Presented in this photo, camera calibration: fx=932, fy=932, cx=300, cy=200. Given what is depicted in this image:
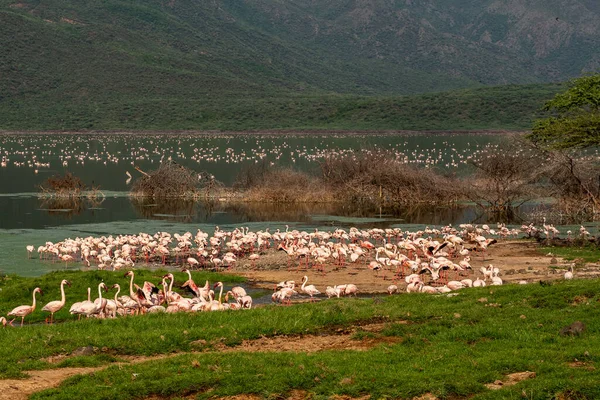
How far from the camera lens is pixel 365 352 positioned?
14.5 metres

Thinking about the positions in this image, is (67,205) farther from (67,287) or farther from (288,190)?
(67,287)

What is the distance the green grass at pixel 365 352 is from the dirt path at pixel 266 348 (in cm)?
21

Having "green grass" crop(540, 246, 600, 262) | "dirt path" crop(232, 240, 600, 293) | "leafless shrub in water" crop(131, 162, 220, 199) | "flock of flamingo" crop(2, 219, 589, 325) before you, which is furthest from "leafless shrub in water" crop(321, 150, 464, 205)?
"green grass" crop(540, 246, 600, 262)

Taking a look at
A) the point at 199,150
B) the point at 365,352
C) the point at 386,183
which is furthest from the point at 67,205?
the point at 199,150

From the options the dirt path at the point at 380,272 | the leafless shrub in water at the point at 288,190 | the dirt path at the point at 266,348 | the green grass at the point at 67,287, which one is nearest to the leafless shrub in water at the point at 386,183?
the leafless shrub in water at the point at 288,190

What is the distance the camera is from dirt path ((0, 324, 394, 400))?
43.8 feet

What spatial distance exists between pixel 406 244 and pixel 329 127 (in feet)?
421

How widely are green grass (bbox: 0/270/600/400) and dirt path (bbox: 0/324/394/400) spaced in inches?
8.2

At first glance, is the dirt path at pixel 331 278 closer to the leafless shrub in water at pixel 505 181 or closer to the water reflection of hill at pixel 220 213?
the water reflection of hill at pixel 220 213

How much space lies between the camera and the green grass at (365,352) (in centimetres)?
1259

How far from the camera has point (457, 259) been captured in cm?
3083

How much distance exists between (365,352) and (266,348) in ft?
6.04

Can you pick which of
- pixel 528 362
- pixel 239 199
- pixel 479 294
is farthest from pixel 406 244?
pixel 239 199

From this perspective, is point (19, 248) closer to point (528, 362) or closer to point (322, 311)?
point (322, 311)
